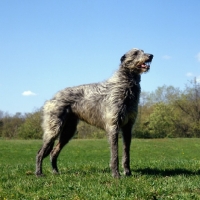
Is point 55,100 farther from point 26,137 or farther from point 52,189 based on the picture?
point 26,137

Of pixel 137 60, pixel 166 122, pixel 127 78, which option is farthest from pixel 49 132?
pixel 166 122

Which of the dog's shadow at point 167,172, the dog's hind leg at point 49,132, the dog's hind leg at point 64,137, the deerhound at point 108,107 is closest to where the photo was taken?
the deerhound at point 108,107

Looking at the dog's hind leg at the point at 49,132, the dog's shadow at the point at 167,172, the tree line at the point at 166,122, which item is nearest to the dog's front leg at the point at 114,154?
the dog's shadow at the point at 167,172

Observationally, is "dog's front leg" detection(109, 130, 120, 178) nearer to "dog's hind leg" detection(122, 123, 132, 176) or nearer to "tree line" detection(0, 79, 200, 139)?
"dog's hind leg" detection(122, 123, 132, 176)

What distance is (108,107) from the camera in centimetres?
830

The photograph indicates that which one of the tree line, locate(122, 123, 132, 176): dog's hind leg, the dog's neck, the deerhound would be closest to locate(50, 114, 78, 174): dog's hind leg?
the deerhound

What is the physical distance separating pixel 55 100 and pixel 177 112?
56.7 metres

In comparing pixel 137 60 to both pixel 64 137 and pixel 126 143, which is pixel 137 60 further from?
pixel 64 137

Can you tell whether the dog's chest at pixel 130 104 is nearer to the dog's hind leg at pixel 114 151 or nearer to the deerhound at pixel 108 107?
the deerhound at pixel 108 107

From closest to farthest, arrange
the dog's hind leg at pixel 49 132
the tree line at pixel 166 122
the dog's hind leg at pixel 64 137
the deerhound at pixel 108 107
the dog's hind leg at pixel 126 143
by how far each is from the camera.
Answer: the deerhound at pixel 108 107 → the dog's hind leg at pixel 126 143 → the dog's hind leg at pixel 49 132 → the dog's hind leg at pixel 64 137 → the tree line at pixel 166 122

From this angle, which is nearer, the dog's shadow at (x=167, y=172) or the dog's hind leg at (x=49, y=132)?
the dog's shadow at (x=167, y=172)

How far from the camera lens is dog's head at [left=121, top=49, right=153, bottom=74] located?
8188 millimetres

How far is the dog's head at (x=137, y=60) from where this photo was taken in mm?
8188

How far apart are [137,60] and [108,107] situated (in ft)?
4.12
